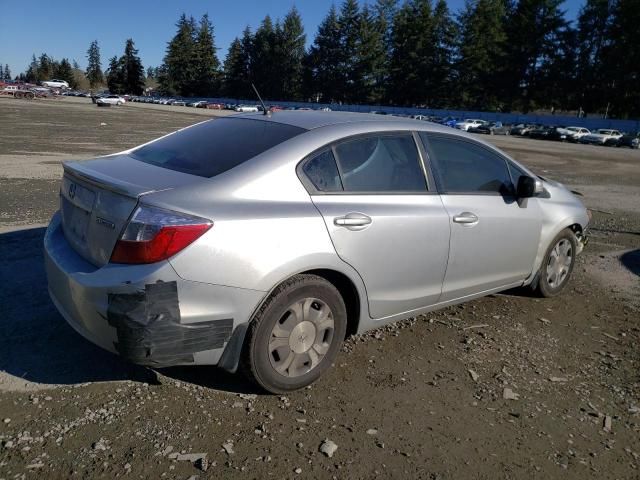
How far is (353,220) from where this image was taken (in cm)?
324

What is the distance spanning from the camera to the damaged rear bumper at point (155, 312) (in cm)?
265

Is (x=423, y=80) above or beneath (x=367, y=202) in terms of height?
above

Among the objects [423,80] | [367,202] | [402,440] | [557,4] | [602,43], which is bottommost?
[402,440]

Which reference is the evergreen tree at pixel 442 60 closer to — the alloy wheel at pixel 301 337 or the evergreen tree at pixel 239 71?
the evergreen tree at pixel 239 71

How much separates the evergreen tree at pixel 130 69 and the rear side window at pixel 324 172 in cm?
13626

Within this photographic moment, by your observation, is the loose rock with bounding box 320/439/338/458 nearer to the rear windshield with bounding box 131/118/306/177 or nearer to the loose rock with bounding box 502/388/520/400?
the loose rock with bounding box 502/388/520/400

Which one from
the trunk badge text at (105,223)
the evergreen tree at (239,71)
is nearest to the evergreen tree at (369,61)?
the evergreen tree at (239,71)

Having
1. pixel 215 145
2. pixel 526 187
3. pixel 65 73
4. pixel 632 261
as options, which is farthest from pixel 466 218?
pixel 65 73

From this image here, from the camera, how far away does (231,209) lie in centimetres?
285

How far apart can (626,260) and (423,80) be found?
88.3m

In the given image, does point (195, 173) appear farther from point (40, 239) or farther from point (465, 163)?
point (40, 239)

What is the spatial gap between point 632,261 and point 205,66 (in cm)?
12134

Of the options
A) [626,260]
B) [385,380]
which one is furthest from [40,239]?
[626,260]

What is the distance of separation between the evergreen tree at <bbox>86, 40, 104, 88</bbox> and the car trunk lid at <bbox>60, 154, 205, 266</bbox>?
18136 centimetres
